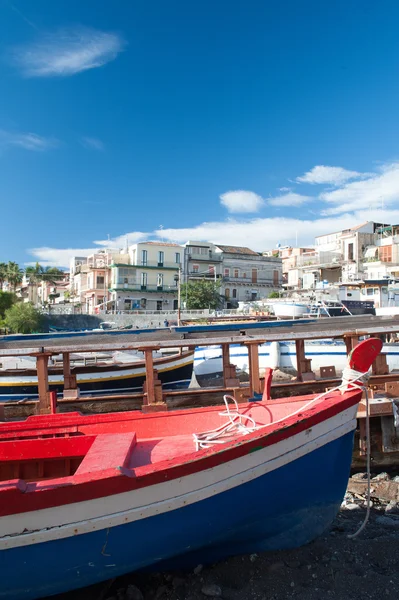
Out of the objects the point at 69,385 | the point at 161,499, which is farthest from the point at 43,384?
the point at 161,499

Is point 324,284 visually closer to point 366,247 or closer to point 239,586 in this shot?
point 366,247

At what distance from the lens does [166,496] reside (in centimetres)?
371

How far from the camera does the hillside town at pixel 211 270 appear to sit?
52344 millimetres

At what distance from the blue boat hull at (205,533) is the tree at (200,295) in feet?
146

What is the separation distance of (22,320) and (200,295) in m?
19.7

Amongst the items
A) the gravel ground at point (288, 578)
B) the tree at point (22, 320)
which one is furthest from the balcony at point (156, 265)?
the gravel ground at point (288, 578)

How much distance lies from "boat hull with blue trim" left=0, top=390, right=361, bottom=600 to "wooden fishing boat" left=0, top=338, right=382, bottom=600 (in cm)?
1

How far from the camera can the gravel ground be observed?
4004 millimetres

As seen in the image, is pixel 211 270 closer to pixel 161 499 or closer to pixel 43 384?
pixel 43 384

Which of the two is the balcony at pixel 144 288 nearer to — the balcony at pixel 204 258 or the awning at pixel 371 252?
the balcony at pixel 204 258

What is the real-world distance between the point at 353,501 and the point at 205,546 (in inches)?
116

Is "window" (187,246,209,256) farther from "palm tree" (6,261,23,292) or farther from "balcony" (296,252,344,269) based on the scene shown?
"palm tree" (6,261,23,292)

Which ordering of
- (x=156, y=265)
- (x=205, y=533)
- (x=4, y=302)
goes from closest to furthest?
(x=205, y=533)
(x=4, y=302)
(x=156, y=265)

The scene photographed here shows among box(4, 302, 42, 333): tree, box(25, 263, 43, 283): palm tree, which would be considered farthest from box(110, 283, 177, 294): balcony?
box(25, 263, 43, 283): palm tree
